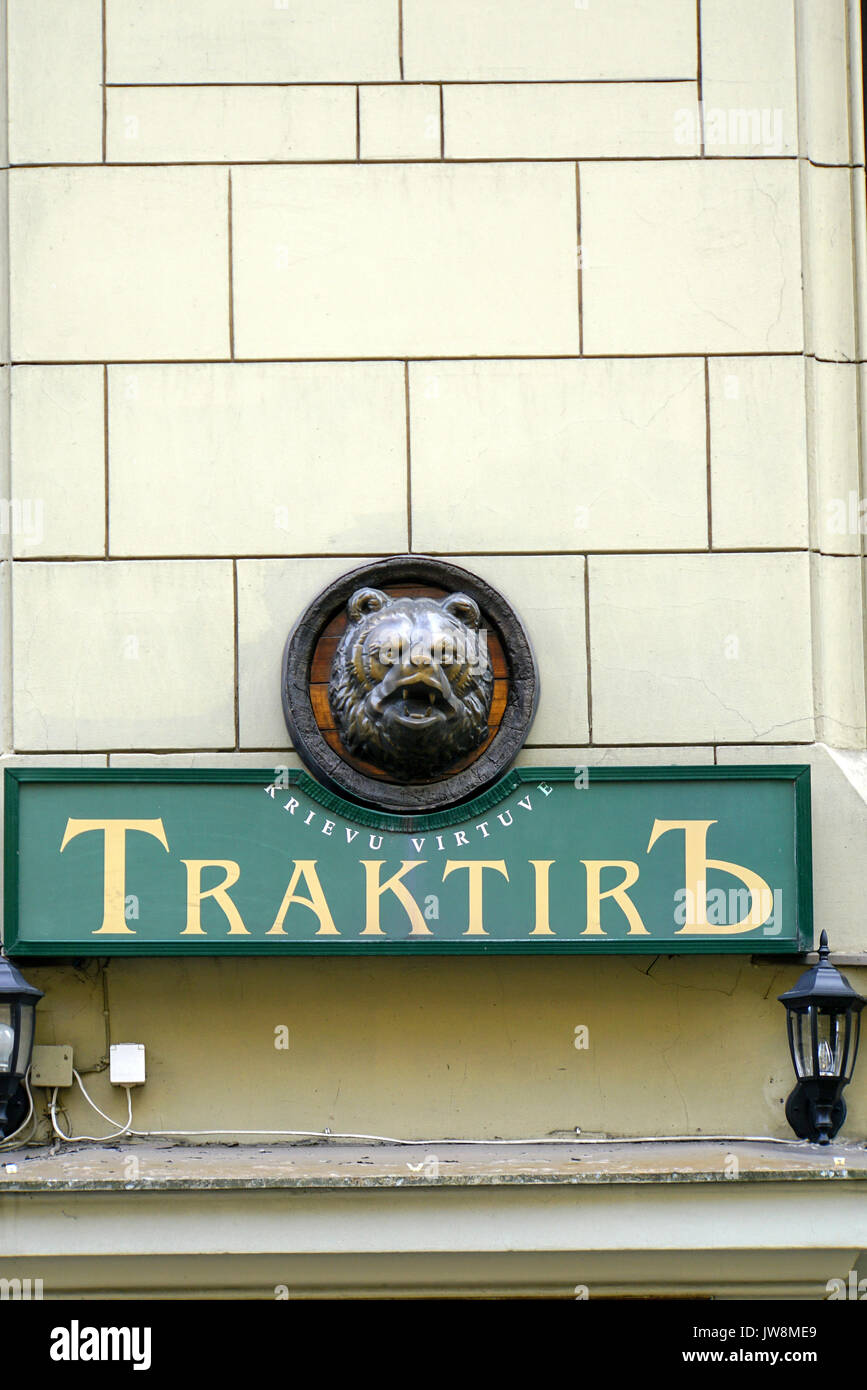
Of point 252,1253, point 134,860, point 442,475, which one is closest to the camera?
point 252,1253

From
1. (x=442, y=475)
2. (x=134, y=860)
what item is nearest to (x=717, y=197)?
(x=442, y=475)

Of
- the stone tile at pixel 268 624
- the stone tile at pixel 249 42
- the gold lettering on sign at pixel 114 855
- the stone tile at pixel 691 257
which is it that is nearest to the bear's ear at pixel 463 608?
the stone tile at pixel 268 624

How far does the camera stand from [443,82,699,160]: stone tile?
6730 mm

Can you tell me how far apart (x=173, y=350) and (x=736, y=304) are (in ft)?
7.46

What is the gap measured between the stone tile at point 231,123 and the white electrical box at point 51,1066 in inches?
139

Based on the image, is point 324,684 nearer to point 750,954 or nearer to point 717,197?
point 750,954

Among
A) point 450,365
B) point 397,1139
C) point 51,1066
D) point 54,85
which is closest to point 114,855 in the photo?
point 51,1066

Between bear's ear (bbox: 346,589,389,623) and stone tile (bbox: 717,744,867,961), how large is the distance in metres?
1.45

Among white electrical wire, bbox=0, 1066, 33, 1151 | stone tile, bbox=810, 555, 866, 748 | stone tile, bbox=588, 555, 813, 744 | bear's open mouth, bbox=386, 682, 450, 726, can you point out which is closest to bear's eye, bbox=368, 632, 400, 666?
bear's open mouth, bbox=386, 682, 450, 726

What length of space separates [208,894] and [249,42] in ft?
11.3

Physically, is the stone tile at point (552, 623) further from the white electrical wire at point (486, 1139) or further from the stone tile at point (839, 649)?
the white electrical wire at point (486, 1139)

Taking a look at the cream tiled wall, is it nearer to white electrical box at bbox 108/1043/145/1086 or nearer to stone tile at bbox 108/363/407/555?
stone tile at bbox 108/363/407/555

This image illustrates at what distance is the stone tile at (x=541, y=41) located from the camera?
22.2ft

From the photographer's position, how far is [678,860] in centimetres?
621
